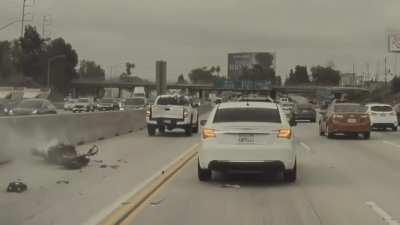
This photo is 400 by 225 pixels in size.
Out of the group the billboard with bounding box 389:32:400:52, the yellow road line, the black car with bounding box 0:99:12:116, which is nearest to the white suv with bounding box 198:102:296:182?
the yellow road line

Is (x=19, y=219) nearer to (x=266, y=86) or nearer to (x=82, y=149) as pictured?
(x=82, y=149)

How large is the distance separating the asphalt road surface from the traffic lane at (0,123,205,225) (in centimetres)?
1

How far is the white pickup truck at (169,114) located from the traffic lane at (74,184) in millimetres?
7805

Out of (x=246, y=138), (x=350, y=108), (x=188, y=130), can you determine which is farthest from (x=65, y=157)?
(x=350, y=108)

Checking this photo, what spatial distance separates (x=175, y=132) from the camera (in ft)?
113

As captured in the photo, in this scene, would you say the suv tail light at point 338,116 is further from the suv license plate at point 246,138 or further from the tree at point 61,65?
the tree at point 61,65

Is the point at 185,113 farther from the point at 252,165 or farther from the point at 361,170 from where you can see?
the point at 252,165

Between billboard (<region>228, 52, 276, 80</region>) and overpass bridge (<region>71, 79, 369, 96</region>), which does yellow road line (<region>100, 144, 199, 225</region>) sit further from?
overpass bridge (<region>71, 79, 369, 96</region>)

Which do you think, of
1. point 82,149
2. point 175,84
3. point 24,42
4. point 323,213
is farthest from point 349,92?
point 323,213

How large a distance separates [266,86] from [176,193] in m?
111

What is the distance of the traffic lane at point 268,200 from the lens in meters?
9.66

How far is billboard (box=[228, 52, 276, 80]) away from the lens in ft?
427

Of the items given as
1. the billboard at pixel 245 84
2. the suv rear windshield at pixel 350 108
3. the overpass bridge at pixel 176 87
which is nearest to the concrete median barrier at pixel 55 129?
the suv rear windshield at pixel 350 108

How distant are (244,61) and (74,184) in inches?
4650
